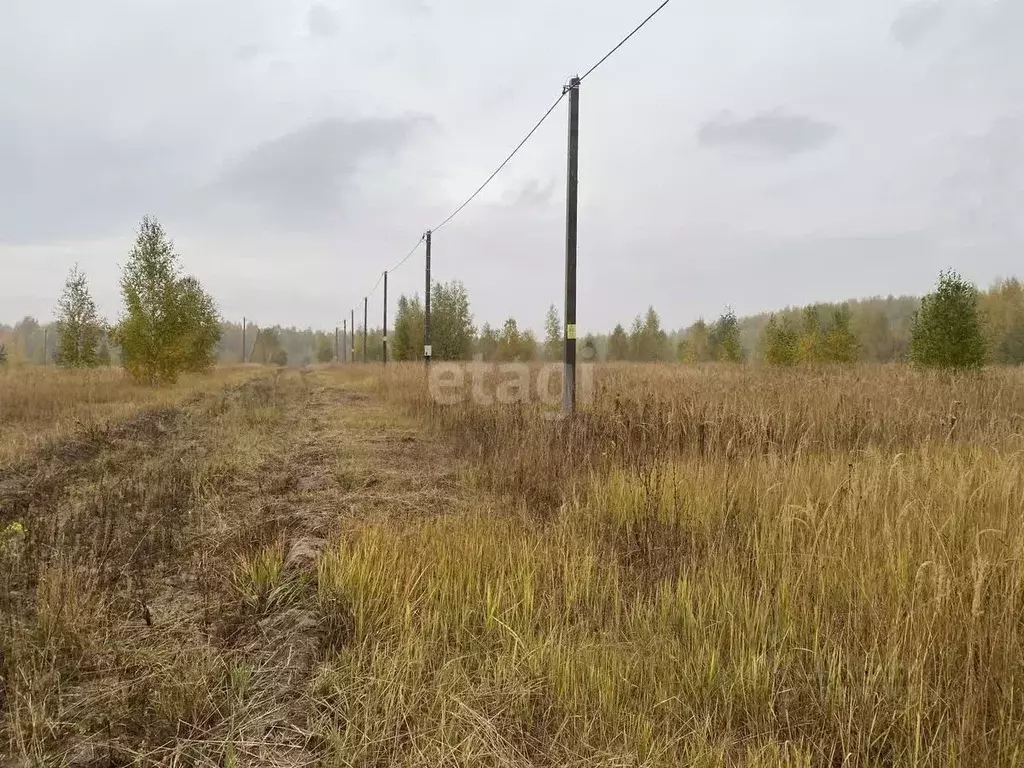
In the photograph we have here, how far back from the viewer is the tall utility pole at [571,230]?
8680mm

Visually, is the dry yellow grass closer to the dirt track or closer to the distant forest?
the dirt track

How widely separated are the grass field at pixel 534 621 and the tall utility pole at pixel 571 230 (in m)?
3.58

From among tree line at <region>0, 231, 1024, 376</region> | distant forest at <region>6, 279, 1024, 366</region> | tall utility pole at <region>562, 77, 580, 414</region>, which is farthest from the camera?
distant forest at <region>6, 279, 1024, 366</region>

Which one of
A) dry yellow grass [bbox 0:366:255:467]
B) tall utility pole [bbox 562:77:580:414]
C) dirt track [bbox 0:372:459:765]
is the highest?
tall utility pole [bbox 562:77:580:414]

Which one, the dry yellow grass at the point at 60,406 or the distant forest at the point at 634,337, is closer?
the dry yellow grass at the point at 60,406

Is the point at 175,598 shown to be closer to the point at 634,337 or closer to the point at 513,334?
the point at 513,334

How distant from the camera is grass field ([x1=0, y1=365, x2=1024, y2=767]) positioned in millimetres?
1787

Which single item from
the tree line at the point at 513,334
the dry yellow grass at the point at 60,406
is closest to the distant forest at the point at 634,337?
the tree line at the point at 513,334

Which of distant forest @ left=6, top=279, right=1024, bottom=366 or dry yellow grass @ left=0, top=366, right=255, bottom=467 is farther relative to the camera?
distant forest @ left=6, top=279, right=1024, bottom=366

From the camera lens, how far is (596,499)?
4.32 meters

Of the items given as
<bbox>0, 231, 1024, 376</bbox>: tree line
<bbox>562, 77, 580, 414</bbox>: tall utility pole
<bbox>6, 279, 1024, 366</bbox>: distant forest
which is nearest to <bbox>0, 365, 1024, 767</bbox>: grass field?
<bbox>562, 77, 580, 414</bbox>: tall utility pole

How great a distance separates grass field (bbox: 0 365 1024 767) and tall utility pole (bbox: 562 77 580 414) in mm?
3579

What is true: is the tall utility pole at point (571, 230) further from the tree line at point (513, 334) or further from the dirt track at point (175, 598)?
the tree line at point (513, 334)

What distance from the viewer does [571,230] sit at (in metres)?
8.76
